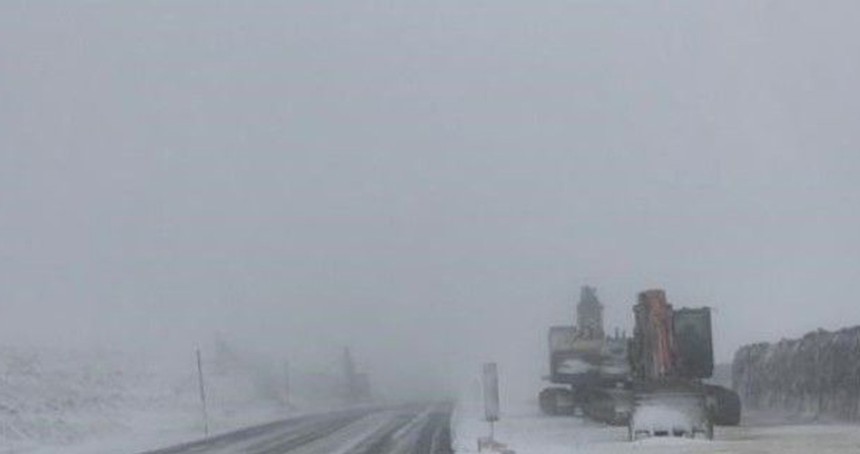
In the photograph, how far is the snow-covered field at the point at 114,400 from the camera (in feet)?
172

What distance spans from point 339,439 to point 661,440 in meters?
15.9

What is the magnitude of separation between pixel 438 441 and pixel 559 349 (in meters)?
19.6

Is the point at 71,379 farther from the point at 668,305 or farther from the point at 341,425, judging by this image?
the point at 668,305

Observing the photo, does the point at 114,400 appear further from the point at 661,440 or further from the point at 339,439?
the point at 661,440

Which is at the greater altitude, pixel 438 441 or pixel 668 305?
pixel 668 305

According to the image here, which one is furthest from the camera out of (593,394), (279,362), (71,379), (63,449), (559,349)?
(279,362)

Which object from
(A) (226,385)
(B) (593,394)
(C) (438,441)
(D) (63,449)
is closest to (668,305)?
(C) (438,441)

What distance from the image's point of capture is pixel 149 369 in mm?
98000

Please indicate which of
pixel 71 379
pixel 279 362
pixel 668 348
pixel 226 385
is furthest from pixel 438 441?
pixel 279 362

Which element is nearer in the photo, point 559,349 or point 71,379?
point 559,349

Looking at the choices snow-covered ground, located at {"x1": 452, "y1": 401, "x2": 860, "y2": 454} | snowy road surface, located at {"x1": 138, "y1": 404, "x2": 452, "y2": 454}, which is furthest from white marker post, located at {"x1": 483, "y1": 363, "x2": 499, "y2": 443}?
snowy road surface, located at {"x1": 138, "y1": 404, "x2": 452, "y2": 454}

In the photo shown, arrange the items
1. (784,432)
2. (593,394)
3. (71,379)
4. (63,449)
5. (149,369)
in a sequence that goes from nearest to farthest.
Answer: (784,432) < (63,449) < (593,394) < (71,379) < (149,369)

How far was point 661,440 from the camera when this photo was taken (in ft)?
119

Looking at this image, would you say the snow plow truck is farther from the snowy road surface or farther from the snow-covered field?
the snow-covered field
